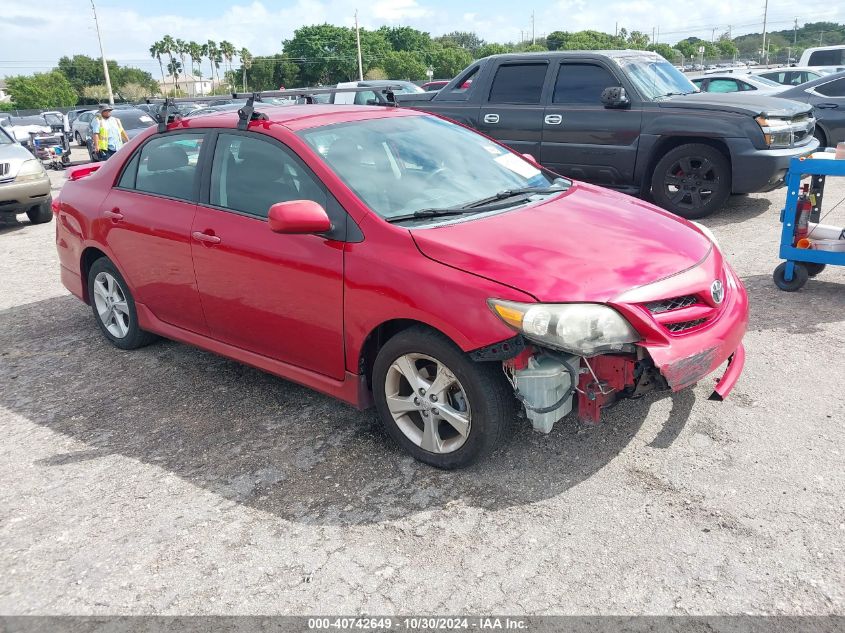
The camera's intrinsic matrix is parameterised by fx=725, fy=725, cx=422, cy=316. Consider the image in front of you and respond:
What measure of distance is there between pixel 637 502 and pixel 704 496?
0.30m

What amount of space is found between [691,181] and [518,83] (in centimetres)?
254

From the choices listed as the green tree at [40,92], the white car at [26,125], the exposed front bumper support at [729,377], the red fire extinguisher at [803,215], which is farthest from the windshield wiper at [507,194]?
the green tree at [40,92]

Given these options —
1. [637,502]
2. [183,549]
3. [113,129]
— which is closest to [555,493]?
[637,502]

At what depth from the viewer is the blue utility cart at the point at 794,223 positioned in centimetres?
550

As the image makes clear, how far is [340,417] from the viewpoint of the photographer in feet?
13.5

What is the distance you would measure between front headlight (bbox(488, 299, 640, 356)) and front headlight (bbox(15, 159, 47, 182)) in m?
9.72

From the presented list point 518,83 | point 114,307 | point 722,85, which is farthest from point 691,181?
point 722,85

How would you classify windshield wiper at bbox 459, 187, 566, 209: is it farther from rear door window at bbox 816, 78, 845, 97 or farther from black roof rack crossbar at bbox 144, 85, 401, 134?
rear door window at bbox 816, 78, 845, 97

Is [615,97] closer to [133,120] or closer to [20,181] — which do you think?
[20,181]

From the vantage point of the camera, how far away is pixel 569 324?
2990 mm

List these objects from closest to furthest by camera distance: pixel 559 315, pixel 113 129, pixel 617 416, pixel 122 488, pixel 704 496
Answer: pixel 559 315 < pixel 704 496 < pixel 122 488 < pixel 617 416 < pixel 113 129

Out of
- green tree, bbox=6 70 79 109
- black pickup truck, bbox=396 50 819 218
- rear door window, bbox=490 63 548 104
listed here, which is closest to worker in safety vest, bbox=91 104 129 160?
black pickup truck, bbox=396 50 819 218

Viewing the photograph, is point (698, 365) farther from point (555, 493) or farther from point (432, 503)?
point (432, 503)

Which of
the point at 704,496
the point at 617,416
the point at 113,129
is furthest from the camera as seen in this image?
the point at 113,129
